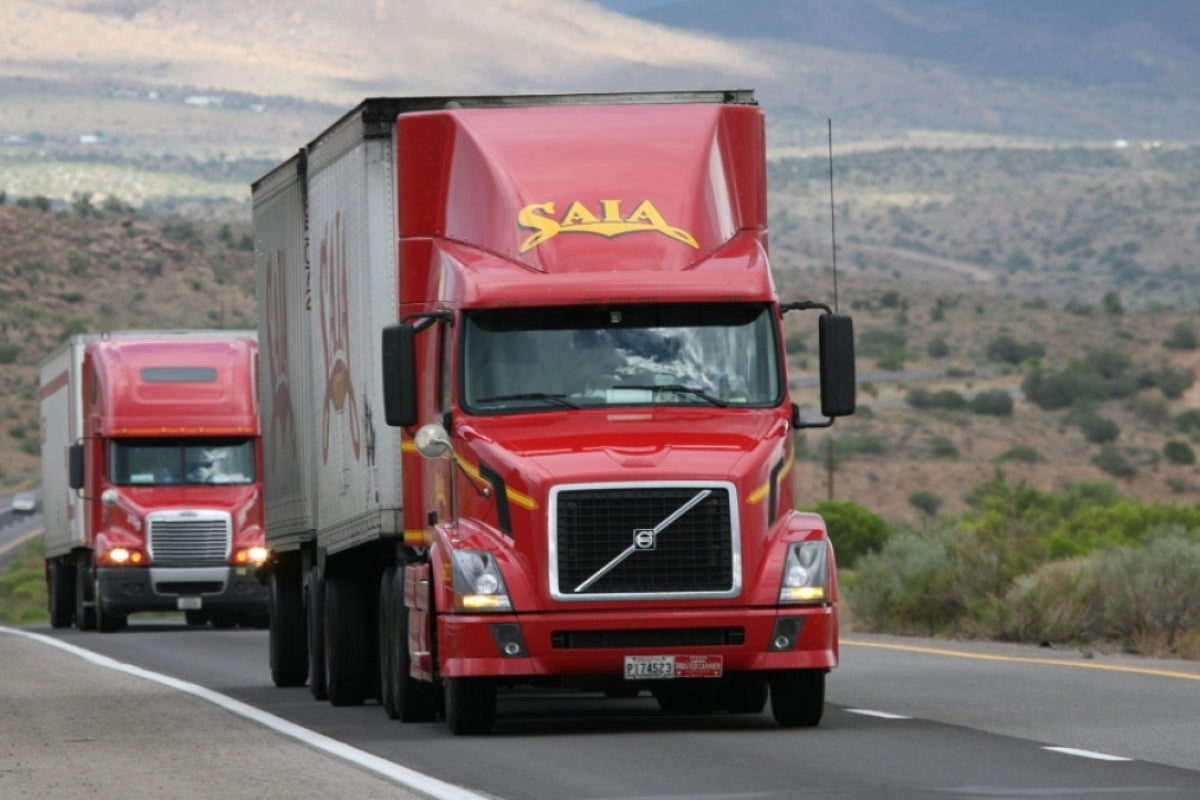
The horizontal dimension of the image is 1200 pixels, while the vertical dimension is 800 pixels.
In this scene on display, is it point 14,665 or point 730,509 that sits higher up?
point 730,509

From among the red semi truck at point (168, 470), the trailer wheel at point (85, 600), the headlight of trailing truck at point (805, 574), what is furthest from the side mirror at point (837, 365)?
the trailer wheel at point (85, 600)

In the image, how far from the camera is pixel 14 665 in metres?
26.5

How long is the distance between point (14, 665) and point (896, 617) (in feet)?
30.9

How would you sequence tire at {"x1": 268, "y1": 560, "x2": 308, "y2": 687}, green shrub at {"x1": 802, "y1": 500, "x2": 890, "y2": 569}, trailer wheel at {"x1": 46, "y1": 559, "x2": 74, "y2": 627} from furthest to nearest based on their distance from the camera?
green shrub at {"x1": 802, "y1": 500, "x2": 890, "y2": 569} → trailer wheel at {"x1": 46, "y1": 559, "x2": 74, "y2": 627} → tire at {"x1": 268, "y1": 560, "x2": 308, "y2": 687}

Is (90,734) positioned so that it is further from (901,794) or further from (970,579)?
(970,579)

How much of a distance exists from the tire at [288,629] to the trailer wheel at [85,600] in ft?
50.7

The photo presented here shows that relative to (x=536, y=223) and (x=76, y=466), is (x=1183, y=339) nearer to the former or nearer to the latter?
(x=76, y=466)

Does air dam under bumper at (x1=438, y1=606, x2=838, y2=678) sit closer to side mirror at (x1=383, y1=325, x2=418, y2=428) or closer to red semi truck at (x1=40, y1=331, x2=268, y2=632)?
side mirror at (x1=383, y1=325, x2=418, y2=428)

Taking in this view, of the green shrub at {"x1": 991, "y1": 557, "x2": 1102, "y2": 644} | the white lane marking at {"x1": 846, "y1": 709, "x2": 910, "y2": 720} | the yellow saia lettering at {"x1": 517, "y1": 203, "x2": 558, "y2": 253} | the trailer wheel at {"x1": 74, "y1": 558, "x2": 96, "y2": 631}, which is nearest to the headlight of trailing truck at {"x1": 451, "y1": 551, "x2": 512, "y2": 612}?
the yellow saia lettering at {"x1": 517, "y1": 203, "x2": 558, "y2": 253}

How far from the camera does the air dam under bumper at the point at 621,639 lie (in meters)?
15.3

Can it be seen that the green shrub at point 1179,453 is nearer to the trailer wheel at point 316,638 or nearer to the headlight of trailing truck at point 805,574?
the trailer wheel at point 316,638

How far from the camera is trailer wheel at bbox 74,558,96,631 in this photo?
125 feet

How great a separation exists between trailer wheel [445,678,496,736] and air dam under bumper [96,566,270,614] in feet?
67.3

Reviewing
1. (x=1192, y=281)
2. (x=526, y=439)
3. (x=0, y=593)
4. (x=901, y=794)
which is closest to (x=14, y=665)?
(x=526, y=439)
